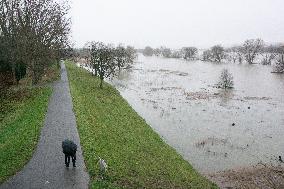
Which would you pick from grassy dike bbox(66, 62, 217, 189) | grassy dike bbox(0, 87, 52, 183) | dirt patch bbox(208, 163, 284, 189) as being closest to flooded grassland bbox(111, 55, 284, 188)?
dirt patch bbox(208, 163, 284, 189)

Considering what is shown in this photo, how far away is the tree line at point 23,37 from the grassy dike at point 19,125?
479 centimetres

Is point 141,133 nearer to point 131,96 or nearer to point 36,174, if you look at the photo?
point 36,174

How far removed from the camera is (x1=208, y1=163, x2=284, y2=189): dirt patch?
2405cm

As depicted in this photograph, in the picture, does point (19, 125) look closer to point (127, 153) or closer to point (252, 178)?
point (127, 153)

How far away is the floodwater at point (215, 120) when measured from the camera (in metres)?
30.1

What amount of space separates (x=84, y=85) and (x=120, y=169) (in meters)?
32.6

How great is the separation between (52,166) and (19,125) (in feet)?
35.8

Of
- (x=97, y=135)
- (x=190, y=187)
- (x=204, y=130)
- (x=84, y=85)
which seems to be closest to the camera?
(x=190, y=187)

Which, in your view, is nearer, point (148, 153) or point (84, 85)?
point (148, 153)

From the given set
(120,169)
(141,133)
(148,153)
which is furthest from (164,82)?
(120,169)

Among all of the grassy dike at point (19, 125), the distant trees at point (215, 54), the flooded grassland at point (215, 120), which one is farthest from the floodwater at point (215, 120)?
the distant trees at point (215, 54)

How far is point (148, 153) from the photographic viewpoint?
26.5 meters

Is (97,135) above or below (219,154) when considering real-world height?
above

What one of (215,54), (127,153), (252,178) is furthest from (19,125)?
(215,54)
